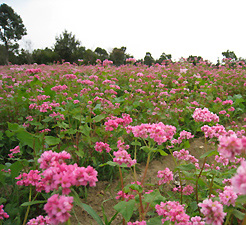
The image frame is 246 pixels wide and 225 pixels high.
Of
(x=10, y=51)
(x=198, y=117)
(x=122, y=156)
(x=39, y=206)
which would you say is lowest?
(x=39, y=206)

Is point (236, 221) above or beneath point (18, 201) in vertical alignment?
above

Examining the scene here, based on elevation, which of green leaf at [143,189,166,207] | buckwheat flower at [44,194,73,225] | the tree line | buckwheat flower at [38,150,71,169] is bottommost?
green leaf at [143,189,166,207]

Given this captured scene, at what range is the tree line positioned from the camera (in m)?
26.7

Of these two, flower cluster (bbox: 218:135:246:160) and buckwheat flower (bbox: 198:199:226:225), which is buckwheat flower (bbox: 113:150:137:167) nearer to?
buckwheat flower (bbox: 198:199:226:225)

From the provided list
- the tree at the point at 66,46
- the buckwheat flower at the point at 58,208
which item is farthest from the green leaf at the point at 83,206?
the tree at the point at 66,46

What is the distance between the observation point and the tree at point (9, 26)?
120 ft

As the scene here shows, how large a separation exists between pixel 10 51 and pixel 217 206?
45087mm

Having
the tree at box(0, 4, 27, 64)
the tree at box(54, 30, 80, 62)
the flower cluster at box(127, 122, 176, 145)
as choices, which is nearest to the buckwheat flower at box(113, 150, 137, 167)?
the flower cluster at box(127, 122, 176, 145)

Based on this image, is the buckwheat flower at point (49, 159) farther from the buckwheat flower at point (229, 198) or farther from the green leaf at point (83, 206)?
the buckwheat flower at point (229, 198)

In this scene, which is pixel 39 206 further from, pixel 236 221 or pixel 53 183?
pixel 236 221

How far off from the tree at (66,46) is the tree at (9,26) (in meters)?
14.1

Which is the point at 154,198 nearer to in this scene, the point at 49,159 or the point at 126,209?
the point at 126,209

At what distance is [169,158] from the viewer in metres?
3.14

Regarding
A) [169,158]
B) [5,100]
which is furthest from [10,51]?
[169,158]
